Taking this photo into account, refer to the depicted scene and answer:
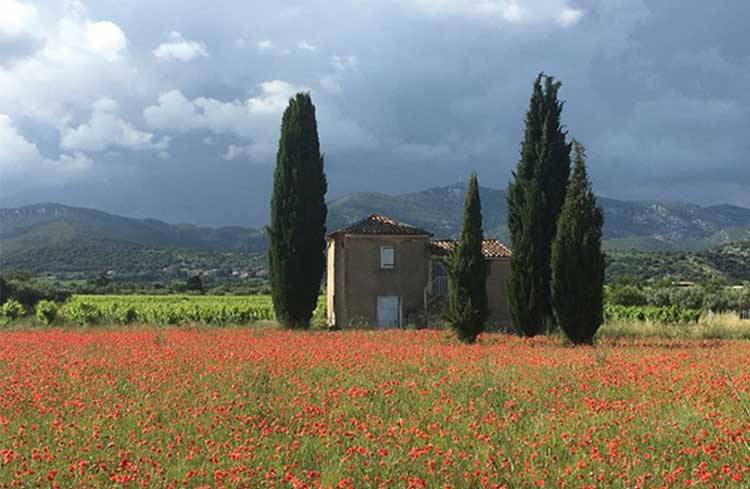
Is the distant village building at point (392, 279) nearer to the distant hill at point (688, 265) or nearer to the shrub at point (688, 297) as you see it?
the shrub at point (688, 297)

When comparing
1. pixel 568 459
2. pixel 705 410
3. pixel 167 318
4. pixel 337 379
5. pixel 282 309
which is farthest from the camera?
pixel 167 318

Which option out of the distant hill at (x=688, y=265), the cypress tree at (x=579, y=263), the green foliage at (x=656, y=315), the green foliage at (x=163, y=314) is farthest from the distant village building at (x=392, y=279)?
the distant hill at (x=688, y=265)

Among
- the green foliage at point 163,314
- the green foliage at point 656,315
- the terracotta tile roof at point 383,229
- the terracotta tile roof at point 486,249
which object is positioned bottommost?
the green foliage at point 656,315

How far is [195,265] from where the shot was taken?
109062mm

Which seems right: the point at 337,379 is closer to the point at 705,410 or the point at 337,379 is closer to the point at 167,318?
the point at 705,410

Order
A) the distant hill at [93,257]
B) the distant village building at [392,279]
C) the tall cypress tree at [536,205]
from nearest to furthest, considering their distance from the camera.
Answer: the tall cypress tree at [536,205] → the distant village building at [392,279] → the distant hill at [93,257]

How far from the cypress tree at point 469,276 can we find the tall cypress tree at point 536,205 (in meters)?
3.92

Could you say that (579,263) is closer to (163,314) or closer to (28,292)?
(163,314)

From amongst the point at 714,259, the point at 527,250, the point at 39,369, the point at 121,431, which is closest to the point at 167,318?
the point at 527,250

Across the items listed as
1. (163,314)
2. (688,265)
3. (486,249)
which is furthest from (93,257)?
(486,249)

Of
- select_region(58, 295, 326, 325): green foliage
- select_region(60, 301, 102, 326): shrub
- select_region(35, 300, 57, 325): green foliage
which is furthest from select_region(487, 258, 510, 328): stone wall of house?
select_region(35, 300, 57, 325): green foliage

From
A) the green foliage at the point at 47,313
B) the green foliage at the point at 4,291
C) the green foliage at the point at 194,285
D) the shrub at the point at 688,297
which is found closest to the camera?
the green foliage at the point at 47,313

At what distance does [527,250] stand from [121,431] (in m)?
21.3

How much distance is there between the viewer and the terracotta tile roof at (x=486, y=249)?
3497 centimetres
